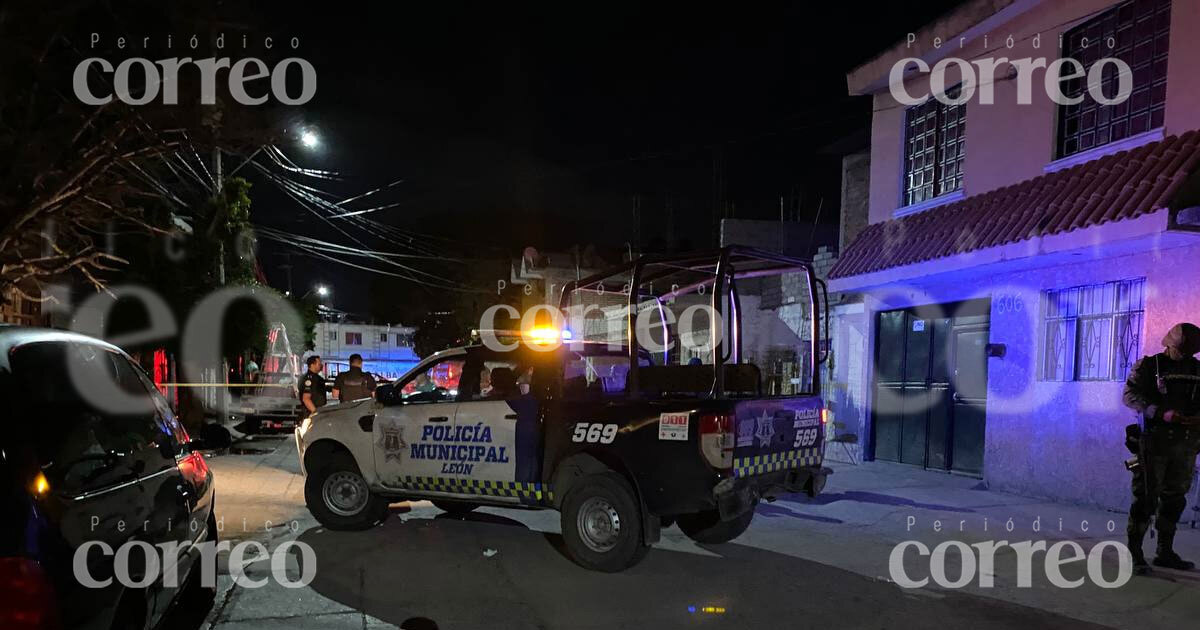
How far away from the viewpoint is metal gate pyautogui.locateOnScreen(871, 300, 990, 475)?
9.75 m

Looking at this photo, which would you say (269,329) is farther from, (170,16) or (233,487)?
(170,16)

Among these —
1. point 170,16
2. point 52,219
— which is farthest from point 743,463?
point 52,219

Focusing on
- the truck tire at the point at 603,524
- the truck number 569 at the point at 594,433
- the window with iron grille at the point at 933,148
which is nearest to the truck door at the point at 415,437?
the truck number 569 at the point at 594,433

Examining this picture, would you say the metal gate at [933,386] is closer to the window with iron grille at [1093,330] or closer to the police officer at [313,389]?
the window with iron grille at [1093,330]

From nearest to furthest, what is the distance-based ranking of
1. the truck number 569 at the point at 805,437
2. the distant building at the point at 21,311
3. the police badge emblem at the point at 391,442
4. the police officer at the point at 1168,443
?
1. the police officer at the point at 1168,443
2. the truck number 569 at the point at 805,437
3. the police badge emblem at the point at 391,442
4. the distant building at the point at 21,311

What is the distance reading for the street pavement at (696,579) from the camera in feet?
15.1

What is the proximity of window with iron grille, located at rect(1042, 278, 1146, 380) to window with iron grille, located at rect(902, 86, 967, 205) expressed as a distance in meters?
2.37

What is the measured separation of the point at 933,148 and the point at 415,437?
8489 mm

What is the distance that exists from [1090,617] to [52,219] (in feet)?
30.9

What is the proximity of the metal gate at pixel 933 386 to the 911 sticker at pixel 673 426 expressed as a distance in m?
5.99

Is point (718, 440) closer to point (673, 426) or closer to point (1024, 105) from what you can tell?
point (673, 426)

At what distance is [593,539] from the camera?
18.4ft

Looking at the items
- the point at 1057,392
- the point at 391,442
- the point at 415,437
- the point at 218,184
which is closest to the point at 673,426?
the point at 415,437

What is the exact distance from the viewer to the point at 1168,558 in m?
5.58
